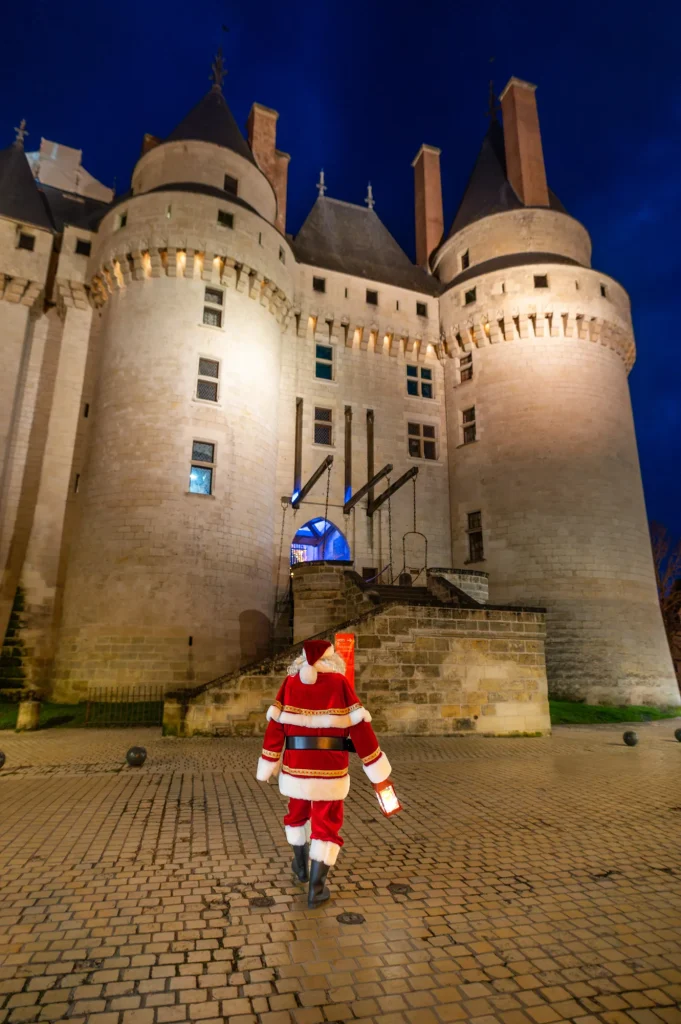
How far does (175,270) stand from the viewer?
62.3 ft

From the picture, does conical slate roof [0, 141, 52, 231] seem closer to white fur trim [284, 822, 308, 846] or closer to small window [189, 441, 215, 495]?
small window [189, 441, 215, 495]

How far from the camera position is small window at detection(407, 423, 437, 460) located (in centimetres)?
2358

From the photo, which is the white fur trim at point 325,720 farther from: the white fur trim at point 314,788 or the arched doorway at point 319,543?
the arched doorway at point 319,543

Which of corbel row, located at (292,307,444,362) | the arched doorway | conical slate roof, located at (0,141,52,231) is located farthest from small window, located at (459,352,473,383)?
conical slate roof, located at (0,141,52,231)

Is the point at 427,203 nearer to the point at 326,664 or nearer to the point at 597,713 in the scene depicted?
the point at 597,713

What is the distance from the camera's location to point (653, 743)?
11484mm

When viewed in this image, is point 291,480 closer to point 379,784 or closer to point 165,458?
point 165,458

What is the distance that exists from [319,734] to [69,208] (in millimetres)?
28337

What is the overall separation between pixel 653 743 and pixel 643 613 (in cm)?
957

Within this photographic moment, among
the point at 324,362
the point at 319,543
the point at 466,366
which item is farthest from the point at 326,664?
the point at 466,366

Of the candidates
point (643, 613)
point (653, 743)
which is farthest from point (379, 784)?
point (643, 613)

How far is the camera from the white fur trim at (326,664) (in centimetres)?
396

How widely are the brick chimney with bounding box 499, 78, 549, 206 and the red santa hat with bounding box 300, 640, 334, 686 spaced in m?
26.7

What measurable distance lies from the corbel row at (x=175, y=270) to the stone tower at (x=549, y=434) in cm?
943
